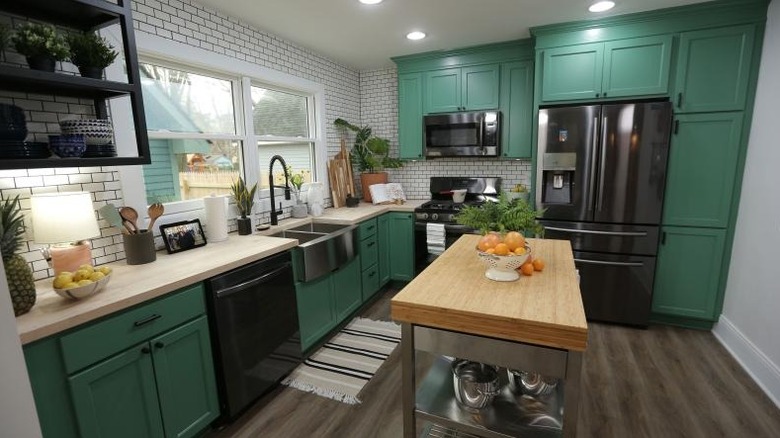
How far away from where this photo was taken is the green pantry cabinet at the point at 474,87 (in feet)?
11.9

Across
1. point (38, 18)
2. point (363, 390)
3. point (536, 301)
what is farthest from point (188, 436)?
point (38, 18)

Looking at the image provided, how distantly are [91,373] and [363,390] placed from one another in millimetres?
1471

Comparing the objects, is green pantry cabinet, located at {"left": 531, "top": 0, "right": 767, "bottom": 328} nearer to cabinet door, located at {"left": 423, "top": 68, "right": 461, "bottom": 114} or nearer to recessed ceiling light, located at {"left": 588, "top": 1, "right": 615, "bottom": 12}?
recessed ceiling light, located at {"left": 588, "top": 1, "right": 615, "bottom": 12}

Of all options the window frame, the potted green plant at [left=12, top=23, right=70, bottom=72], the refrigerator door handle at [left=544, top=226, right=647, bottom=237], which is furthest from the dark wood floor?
the potted green plant at [left=12, top=23, right=70, bottom=72]

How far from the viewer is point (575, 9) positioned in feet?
8.94

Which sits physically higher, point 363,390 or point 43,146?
point 43,146

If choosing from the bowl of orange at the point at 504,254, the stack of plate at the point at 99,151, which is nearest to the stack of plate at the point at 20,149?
the stack of plate at the point at 99,151

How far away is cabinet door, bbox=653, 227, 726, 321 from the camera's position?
9.58 feet

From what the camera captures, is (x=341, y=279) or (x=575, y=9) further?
(x=341, y=279)

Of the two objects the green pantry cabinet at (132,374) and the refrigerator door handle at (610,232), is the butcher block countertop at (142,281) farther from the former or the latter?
the refrigerator door handle at (610,232)

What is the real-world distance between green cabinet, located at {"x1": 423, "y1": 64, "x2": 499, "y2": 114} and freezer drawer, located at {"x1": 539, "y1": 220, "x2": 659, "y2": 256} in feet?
4.75

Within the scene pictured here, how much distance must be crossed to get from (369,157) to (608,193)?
246 centimetres

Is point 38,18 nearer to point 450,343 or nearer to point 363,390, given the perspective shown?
point 450,343

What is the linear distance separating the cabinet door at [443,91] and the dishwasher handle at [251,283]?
2460 millimetres
